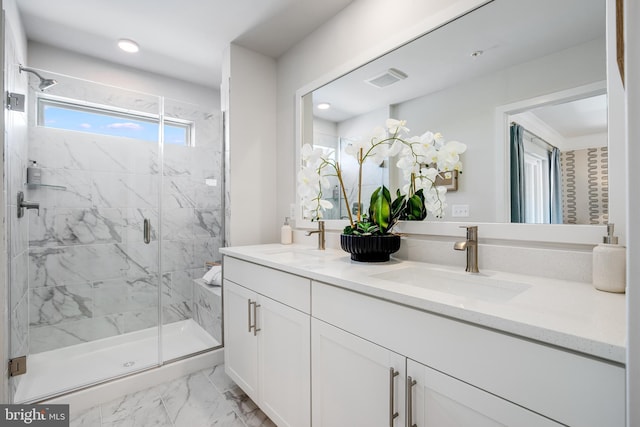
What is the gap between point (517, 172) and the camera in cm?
114

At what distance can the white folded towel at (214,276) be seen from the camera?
7.94ft

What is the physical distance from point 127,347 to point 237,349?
1.13 m

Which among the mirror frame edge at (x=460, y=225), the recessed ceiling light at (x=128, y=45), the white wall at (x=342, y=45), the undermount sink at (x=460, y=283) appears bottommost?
the undermount sink at (x=460, y=283)

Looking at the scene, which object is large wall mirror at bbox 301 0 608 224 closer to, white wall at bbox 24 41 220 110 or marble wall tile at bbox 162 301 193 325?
marble wall tile at bbox 162 301 193 325

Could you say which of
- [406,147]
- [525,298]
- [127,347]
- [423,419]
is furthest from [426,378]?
[127,347]

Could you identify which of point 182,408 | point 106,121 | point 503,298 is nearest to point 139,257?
point 106,121

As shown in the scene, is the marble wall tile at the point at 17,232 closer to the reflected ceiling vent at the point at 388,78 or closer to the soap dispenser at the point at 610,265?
the reflected ceiling vent at the point at 388,78

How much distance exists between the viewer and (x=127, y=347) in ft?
7.30

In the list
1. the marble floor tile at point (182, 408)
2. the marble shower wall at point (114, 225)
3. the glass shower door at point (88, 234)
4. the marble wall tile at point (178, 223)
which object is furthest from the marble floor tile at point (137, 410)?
the marble wall tile at point (178, 223)

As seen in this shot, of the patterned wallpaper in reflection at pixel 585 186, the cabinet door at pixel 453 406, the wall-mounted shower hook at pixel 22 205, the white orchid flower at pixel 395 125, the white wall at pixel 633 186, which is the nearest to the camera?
the white wall at pixel 633 186

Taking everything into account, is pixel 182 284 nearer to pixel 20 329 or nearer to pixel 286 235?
pixel 20 329

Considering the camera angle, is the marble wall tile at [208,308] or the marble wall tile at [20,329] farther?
the marble wall tile at [208,308]

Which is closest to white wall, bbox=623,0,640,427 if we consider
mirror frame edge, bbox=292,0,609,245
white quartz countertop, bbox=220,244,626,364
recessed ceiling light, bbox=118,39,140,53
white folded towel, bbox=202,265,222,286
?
white quartz countertop, bbox=220,244,626,364

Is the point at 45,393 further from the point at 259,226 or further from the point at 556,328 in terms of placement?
the point at 556,328
